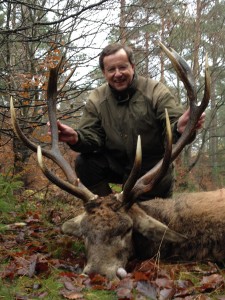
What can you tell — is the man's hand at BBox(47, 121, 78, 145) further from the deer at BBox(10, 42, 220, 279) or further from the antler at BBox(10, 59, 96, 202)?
the deer at BBox(10, 42, 220, 279)

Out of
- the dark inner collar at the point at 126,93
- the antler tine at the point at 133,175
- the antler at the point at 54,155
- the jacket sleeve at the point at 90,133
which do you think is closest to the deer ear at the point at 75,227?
the antler at the point at 54,155

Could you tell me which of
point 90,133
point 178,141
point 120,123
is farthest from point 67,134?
point 178,141

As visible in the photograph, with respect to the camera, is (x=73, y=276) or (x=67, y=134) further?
(x=67, y=134)

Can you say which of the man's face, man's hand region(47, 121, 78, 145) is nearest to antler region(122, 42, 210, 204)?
the man's face

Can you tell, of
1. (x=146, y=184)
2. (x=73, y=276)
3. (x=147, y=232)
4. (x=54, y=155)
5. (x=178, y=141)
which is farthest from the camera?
(x=54, y=155)

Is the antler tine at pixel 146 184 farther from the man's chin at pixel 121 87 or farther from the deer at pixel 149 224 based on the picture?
the man's chin at pixel 121 87

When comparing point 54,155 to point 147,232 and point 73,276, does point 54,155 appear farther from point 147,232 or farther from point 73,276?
point 73,276

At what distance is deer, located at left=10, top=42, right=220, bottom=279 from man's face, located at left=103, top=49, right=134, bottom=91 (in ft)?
3.71

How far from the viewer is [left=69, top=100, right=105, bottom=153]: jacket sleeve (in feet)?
Answer: 18.0

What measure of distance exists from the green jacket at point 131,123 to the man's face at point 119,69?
136 mm

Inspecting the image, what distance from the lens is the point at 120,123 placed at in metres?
5.63

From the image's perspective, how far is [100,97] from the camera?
593cm

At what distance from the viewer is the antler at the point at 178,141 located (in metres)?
4.04

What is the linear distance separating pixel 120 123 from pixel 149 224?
6.24 ft
